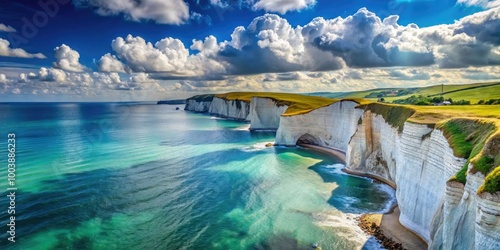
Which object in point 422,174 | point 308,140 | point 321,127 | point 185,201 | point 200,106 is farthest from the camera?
→ point 200,106

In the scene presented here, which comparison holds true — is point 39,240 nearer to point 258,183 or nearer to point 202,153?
point 258,183

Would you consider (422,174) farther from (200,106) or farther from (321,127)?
(200,106)

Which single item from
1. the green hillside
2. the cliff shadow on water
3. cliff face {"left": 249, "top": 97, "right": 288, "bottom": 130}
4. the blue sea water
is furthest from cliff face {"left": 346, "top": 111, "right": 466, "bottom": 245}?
cliff face {"left": 249, "top": 97, "right": 288, "bottom": 130}

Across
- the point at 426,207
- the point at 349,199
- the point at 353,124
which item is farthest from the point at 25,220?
the point at 353,124

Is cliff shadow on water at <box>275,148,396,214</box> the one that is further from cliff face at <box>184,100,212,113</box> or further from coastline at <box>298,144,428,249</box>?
cliff face at <box>184,100,212,113</box>

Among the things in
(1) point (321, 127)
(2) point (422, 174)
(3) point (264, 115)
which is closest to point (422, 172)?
(2) point (422, 174)

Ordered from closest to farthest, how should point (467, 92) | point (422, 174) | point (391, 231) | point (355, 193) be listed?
1. point (422, 174)
2. point (391, 231)
3. point (355, 193)
4. point (467, 92)
